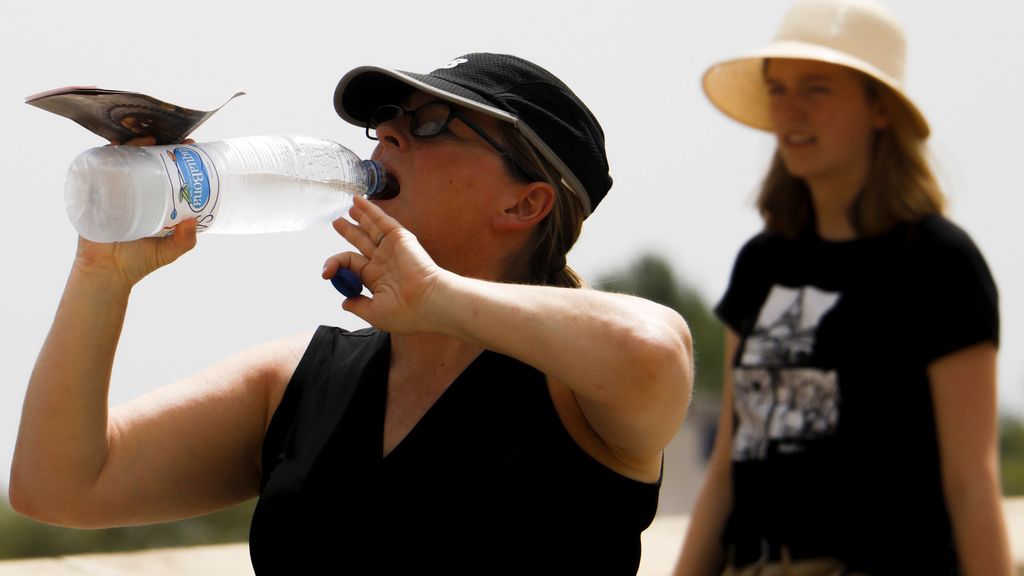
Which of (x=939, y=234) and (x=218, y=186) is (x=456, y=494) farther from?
(x=939, y=234)

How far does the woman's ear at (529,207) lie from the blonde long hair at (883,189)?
1.01 m

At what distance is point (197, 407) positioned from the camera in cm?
279

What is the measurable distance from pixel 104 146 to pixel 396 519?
81 centimetres

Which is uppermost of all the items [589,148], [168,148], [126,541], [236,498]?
[589,148]

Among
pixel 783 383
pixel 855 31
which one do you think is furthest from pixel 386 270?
pixel 855 31

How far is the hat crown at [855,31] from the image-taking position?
12.6 ft

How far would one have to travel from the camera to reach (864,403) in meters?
3.31

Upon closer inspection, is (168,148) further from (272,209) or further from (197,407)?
(197,407)

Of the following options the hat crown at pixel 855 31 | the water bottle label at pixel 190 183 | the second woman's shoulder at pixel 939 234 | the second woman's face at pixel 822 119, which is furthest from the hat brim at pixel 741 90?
the water bottle label at pixel 190 183

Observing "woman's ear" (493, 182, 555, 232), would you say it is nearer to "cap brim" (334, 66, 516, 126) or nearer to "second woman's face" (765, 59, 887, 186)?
"cap brim" (334, 66, 516, 126)

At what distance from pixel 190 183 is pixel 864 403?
1.65 m

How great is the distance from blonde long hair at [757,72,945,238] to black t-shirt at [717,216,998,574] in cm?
5

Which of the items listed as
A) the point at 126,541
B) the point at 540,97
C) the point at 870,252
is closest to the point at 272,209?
the point at 540,97

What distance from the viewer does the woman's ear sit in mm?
2787
